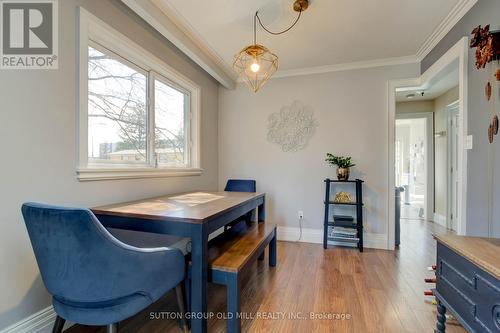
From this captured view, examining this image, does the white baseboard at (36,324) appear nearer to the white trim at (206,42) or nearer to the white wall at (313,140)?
the white trim at (206,42)

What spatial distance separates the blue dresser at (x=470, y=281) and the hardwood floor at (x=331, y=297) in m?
0.56

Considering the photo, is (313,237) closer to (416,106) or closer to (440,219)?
(440,219)

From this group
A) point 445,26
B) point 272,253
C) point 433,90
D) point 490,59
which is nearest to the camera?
point 490,59

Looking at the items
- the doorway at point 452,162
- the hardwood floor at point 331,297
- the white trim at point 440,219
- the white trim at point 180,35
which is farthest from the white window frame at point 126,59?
the white trim at point 440,219

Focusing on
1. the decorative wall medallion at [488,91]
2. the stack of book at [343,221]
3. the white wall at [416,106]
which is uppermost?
the white wall at [416,106]

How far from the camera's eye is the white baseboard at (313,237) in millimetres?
3194

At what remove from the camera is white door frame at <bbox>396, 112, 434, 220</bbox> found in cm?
474

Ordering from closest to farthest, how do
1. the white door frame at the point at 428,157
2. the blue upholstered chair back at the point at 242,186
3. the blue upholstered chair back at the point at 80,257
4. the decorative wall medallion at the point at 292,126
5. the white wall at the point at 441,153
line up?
the blue upholstered chair back at the point at 80,257 < the blue upholstered chair back at the point at 242,186 < the decorative wall medallion at the point at 292,126 < the white wall at the point at 441,153 < the white door frame at the point at 428,157

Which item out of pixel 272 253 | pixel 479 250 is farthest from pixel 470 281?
pixel 272 253

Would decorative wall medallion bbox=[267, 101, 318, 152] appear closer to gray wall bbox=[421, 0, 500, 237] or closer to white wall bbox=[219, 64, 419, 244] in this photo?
white wall bbox=[219, 64, 419, 244]

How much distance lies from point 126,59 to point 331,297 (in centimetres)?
266

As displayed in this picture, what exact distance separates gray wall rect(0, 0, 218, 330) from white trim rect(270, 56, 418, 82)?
7.46 feet

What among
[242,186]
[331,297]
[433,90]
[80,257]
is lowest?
[331,297]

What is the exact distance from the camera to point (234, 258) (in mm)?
1612
